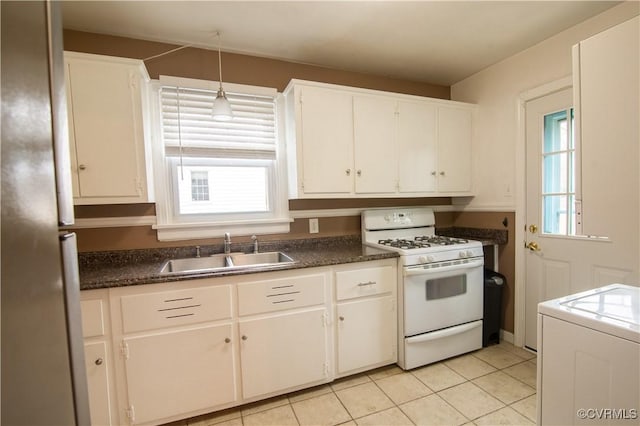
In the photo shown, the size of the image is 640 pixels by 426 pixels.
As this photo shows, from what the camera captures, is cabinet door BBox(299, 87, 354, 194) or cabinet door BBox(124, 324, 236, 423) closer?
cabinet door BBox(124, 324, 236, 423)

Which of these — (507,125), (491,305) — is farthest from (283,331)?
(507,125)

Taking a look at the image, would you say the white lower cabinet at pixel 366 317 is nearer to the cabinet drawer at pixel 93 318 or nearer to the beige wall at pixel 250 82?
the beige wall at pixel 250 82

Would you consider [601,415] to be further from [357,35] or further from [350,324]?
[357,35]

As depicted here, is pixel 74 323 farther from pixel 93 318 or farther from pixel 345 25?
pixel 345 25

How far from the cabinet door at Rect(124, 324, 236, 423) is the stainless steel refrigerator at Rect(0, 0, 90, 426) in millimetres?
1055

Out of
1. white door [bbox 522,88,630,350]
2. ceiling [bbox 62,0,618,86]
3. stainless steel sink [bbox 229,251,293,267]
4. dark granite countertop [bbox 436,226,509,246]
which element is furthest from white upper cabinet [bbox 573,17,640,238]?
stainless steel sink [bbox 229,251,293,267]

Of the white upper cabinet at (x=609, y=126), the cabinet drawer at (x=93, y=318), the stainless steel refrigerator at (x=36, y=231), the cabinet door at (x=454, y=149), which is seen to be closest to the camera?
the stainless steel refrigerator at (x=36, y=231)

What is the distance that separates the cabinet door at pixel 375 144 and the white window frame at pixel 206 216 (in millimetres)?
639

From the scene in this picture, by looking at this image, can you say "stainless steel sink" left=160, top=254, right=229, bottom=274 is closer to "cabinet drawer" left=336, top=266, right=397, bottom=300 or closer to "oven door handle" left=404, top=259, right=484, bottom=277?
"cabinet drawer" left=336, top=266, right=397, bottom=300

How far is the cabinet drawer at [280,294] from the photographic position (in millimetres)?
1747

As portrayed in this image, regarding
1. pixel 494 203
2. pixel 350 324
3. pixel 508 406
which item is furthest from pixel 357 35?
pixel 508 406

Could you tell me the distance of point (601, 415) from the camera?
0.99 metres

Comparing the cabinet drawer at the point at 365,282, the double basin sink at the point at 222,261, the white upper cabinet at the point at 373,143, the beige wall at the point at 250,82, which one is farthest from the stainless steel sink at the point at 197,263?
the cabinet drawer at the point at 365,282

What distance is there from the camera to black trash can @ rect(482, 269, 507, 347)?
2486 mm
